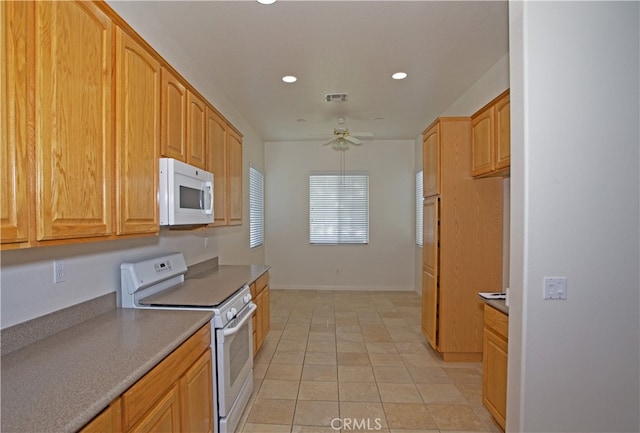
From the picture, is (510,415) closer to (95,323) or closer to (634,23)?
(634,23)

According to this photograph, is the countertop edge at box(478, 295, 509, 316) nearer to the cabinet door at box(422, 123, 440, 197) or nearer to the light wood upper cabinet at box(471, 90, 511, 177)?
the light wood upper cabinet at box(471, 90, 511, 177)

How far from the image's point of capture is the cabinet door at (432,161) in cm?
337

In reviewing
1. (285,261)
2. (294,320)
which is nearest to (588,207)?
(294,320)

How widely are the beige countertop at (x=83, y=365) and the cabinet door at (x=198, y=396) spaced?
0.21 meters

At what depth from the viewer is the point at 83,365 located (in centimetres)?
129

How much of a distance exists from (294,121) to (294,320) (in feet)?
9.76

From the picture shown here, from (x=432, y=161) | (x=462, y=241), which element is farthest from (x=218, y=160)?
(x=462, y=241)

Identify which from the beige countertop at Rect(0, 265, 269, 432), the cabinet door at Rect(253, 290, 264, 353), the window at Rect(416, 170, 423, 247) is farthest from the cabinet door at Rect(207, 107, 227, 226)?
the window at Rect(416, 170, 423, 247)

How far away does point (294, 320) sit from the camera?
15.4 ft

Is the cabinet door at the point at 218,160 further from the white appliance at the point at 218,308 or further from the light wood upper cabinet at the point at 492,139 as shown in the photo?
the light wood upper cabinet at the point at 492,139

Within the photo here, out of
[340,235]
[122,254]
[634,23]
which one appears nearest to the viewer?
[634,23]

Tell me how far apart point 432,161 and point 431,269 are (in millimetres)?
1150

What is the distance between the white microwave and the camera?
204cm

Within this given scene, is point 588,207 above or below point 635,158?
below
